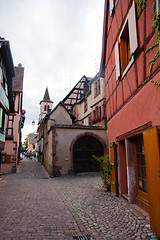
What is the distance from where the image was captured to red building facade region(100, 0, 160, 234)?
3.56 metres

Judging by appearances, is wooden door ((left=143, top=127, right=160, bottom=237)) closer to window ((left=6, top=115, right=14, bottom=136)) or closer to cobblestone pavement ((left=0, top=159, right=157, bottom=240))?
cobblestone pavement ((left=0, top=159, right=157, bottom=240))

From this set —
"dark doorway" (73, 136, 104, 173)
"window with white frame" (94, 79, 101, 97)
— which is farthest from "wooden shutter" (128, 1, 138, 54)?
"window with white frame" (94, 79, 101, 97)

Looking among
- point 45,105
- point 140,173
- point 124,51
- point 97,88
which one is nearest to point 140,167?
point 140,173

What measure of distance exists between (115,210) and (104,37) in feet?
21.7

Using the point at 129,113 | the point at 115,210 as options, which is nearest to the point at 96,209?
the point at 115,210

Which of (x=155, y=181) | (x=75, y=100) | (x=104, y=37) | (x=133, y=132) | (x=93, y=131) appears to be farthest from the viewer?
(x=75, y=100)

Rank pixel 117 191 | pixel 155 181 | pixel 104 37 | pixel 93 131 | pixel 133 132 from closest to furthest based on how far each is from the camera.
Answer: pixel 155 181 < pixel 133 132 < pixel 117 191 < pixel 104 37 < pixel 93 131

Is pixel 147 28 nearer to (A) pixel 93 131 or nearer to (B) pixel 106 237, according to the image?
(B) pixel 106 237

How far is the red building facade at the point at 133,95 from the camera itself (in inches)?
140

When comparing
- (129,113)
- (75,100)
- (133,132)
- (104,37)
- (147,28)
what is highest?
(75,100)

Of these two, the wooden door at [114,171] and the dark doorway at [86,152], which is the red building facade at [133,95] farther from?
the dark doorway at [86,152]

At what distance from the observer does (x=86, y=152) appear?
44.5 ft

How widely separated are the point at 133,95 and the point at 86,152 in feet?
31.4

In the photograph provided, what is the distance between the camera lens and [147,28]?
151 inches
